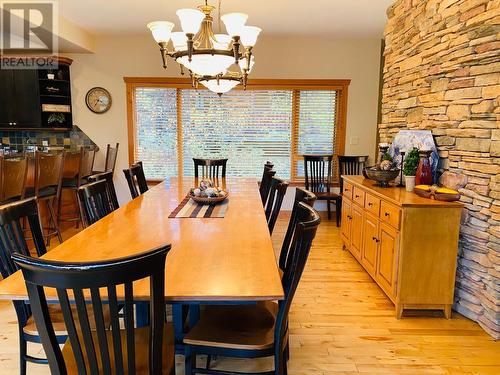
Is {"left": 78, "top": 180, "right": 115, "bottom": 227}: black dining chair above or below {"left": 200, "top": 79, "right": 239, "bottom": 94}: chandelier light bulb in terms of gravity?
below

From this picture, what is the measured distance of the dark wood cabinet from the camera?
17.3ft

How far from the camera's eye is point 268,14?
4348 millimetres

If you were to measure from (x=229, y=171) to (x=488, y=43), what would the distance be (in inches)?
159

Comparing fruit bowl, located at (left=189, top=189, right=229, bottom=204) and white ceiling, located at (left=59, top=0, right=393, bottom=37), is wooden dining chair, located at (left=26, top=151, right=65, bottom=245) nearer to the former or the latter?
white ceiling, located at (left=59, top=0, right=393, bottom=37)

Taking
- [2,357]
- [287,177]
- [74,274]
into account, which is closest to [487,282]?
[74,274]

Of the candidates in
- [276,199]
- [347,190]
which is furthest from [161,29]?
[347,190]

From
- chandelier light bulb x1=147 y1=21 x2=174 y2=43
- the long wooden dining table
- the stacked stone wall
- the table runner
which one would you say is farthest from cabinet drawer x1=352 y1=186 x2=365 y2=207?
chandelier light bulb x1=147 y1=21 x2=174 y2=43

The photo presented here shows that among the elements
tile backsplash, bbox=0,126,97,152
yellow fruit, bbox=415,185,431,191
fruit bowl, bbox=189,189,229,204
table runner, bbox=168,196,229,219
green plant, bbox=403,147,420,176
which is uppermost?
tile backsplash, bbox=0,126,97,152

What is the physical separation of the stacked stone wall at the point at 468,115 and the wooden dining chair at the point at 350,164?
201 cm

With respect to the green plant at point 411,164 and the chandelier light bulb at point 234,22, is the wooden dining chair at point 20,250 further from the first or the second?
the green plant at point 411,164

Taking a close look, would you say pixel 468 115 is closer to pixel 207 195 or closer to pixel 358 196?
pixel 358 196

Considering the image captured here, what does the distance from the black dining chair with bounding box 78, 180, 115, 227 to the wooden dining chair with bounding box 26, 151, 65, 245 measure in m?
1.38

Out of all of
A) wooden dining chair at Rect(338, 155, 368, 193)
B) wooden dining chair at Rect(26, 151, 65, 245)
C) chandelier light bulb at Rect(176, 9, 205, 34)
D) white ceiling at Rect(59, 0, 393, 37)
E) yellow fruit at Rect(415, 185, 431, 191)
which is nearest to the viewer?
chandelier light bulb at Rect(176, 9, 205, 34)

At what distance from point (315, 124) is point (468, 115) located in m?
3.19
